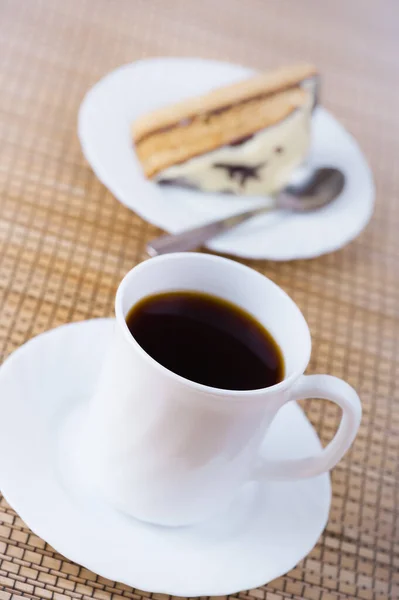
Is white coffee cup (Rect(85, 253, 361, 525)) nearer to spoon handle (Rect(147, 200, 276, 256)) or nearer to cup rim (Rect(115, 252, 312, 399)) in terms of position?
cup rim (Rect(115, 252, 312, 399))

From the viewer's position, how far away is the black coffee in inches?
17.0

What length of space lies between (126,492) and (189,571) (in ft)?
0.20

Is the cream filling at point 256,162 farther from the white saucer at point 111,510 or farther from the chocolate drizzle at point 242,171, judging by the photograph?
the white saucer at point 111,510

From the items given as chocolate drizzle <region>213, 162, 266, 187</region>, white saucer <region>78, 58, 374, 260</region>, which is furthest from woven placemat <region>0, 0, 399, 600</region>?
chocolate drizzle <region>213, 162, 266, 187</region>

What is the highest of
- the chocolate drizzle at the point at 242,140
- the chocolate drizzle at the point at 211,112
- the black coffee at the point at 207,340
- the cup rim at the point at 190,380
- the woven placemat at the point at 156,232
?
the cup rim at the point at 190,380

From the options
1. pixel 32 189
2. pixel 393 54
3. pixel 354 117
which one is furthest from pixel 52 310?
pixel 393 54

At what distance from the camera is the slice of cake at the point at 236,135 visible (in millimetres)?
740

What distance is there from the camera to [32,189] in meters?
0.68

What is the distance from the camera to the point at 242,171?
2.58 feet

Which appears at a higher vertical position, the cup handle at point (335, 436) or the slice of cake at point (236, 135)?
the cup handle at point (335, 436)

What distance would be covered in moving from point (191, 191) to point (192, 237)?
105mm

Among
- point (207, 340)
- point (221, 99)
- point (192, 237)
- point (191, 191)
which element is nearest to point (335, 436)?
point (207, 340)

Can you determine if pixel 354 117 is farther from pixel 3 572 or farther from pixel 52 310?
pixel 3 572

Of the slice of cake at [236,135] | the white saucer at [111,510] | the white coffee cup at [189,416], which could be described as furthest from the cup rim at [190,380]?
the slice of cake at [236,135]
